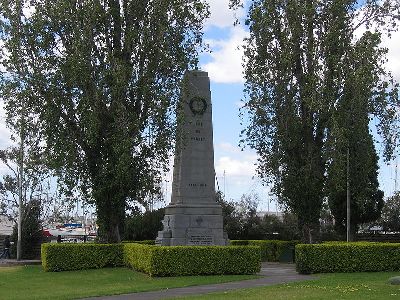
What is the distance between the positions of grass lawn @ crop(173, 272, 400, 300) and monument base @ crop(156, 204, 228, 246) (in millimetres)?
7280

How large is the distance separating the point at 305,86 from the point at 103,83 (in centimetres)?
1022

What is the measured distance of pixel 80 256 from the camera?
28062 millimetres

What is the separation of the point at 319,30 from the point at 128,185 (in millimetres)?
12889

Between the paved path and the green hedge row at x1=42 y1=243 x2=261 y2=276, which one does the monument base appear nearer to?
the green hedge row at x1=42 y1=243 x2=261 y2=276

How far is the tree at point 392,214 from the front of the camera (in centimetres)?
5162

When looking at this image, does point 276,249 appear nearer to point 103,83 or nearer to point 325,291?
point 103,83

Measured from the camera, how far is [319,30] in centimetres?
3198

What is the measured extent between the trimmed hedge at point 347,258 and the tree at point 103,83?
836cm

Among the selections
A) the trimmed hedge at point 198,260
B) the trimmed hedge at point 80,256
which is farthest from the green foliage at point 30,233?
the trimmed hedge at point 198,260

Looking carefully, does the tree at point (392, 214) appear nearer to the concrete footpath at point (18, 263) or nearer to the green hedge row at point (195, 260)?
the concrete footpath at point (18, 263)

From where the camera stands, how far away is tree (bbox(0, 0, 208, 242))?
1122 inches

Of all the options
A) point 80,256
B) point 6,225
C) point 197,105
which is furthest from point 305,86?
point 6,225

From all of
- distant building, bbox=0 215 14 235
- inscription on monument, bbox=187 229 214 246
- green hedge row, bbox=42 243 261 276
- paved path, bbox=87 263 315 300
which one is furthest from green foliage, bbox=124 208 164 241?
paved path, bbox=87 263 315 300

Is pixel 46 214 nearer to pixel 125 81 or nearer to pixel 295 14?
pixel 125 81
